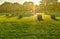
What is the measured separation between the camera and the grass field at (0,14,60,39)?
10.5ft

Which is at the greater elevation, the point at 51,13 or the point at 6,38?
the point at 51,13

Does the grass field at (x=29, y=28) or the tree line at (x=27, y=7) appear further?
the tree line at (x=27, y=7)

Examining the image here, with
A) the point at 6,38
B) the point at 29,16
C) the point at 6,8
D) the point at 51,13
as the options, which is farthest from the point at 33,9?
the point at 6,38

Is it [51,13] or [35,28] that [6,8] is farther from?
[51,13]

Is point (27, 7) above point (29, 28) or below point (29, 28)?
above

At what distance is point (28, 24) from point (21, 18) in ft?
0.76

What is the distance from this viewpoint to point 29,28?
3.27 meters

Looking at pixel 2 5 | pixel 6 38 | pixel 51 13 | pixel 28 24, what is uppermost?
pixel 2 5

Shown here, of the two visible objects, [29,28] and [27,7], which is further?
[27,7]

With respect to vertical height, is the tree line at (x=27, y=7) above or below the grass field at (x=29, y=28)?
above

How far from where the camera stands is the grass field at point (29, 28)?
10.5 ft

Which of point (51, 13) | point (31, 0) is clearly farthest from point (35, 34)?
point (31, 0)

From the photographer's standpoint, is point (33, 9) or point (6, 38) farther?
point (33, 9)

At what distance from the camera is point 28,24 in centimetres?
331
